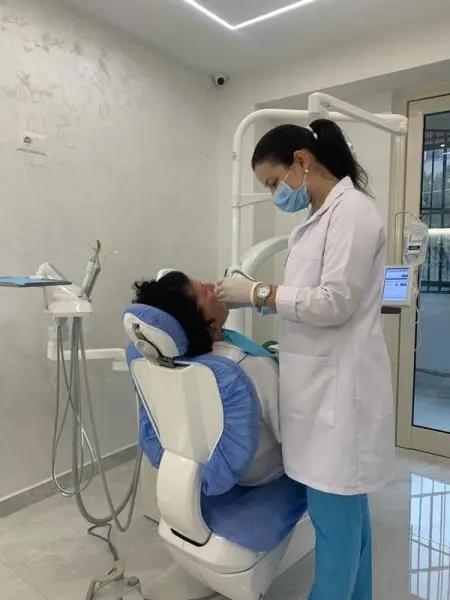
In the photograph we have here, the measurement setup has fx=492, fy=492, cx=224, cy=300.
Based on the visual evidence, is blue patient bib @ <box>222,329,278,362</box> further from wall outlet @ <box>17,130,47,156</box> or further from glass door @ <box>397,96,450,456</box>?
glass door @ <box>397,96,450,456</box>

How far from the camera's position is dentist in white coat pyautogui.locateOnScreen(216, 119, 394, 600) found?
1180 millimetres

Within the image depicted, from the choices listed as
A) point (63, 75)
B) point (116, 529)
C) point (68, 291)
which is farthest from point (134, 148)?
point (116, 529)

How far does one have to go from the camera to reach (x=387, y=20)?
2.32 meters

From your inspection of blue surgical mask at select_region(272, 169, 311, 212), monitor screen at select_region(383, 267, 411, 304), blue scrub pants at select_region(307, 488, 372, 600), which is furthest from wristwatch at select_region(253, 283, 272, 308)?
monitor screen at select_region(383, 267, 411, 304)

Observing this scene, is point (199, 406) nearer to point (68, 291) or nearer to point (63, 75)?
point (68, 291)

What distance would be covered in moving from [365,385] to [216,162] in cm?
225

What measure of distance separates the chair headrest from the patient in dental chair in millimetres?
42

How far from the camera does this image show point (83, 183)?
92.3 inches

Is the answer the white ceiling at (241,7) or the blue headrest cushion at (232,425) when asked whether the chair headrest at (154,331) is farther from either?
the white ceiling at (241,7)

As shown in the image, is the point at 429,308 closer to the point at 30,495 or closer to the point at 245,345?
the point at 245,345

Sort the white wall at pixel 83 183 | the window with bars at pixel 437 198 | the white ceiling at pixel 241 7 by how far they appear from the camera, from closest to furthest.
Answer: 1. the white wall at pixel 83 183
2. the white ceiling at pixel 241 7
3. the window with bars at pixel 437 198

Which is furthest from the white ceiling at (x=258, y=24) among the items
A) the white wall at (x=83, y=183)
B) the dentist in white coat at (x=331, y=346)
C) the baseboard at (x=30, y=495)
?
the baseboard at (x=30, y=495)

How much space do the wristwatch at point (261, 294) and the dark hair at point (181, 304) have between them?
149 millimetres

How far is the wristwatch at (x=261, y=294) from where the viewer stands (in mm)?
1237
